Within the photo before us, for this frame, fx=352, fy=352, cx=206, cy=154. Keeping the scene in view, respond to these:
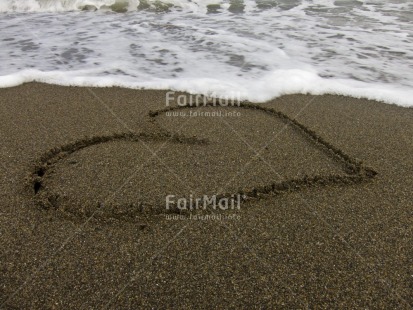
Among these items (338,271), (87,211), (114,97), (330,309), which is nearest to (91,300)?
(87,211)

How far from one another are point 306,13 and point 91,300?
730 cm

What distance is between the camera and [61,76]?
14.2 ft

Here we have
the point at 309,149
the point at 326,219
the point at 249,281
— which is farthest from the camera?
the point at 309,149

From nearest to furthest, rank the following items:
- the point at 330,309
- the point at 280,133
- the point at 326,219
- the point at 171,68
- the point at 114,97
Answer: the point at 330,309 < the point at 326,219 < the point at 280,133 < the point at 114,97 < the point at 171,68

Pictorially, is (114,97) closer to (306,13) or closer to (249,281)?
(249,281)

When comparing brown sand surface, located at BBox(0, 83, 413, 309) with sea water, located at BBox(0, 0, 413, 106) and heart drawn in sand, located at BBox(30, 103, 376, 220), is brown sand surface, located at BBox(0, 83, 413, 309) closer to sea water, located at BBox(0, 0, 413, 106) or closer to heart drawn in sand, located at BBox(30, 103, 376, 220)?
heart drawn in sand, located at BBox(30, 103, 376, 220)

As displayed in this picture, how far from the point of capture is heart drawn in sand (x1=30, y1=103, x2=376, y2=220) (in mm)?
2383

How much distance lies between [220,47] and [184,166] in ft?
10.6

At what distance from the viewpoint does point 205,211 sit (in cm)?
233

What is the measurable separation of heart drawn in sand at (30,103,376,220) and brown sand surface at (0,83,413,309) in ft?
0.04

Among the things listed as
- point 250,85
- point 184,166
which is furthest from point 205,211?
point 250,85

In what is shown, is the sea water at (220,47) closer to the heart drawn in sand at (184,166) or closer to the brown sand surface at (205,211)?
the brown sand surface at (205,211)

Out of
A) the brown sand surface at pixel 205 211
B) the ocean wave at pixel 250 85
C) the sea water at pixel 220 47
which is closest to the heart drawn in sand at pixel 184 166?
the brown sand surface at pixel 205 211

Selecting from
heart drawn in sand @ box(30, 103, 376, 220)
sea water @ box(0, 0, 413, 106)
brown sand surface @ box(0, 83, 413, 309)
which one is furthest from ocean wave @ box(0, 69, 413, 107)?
heart drawn in sand @ box(30, 103, 376, 220)
